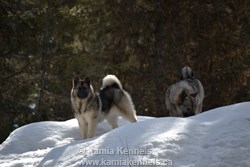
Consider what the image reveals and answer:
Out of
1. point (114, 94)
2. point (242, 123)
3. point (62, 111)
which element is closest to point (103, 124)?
point (114, 94)

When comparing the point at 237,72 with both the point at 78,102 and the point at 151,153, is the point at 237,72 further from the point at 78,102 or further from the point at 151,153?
the point at 151,153

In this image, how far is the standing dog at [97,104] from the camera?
8.62 m

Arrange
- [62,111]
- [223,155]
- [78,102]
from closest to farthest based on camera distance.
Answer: [223,155], [78,102], [62,111]

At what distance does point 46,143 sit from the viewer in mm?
7703

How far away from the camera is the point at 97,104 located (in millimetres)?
8953

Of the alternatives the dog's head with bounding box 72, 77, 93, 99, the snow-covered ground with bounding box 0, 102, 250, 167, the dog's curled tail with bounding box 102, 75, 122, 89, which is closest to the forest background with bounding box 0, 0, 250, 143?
the dog's curled tail with bounding box 102, 75, 122, 89

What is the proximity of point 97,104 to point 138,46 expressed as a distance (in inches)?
264

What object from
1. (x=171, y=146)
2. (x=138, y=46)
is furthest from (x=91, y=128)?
(x=138, y=46)

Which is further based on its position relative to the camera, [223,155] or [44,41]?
[44,41]

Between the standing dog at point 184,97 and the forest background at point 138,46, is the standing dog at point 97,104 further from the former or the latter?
the forest background at point 138,46

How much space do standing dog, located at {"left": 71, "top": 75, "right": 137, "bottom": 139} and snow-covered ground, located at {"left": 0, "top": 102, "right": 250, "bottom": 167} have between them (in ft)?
7.69

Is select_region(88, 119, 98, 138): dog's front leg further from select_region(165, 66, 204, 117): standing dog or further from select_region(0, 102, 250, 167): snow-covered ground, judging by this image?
select_region(0, 102, 250, 167): snow-covered ground

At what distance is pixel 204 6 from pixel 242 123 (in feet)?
33.5

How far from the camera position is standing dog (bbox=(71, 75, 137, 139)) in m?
8.62
